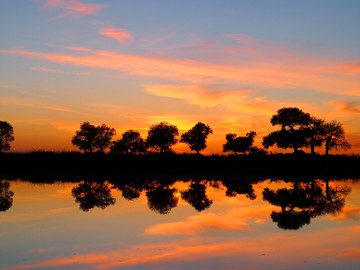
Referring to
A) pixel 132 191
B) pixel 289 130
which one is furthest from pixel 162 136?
pixel 132 191

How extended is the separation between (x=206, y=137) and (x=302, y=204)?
277 feet

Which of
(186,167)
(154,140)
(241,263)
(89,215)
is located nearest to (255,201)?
(89,215)

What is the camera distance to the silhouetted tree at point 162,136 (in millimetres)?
106812

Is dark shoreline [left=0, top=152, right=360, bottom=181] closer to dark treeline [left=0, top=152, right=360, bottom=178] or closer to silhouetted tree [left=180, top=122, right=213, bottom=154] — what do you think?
dark treeline [left=0, top=152, right=360, bottom=178]

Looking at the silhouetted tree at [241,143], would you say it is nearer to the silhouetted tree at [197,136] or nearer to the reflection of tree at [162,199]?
the silhouetted tree at [197,136]

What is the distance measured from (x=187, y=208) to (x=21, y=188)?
18.5 m

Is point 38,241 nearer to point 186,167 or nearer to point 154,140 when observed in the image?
point 186,167

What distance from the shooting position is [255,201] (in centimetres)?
2778

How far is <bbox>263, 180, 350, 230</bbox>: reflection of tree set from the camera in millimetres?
20469

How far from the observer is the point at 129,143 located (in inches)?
4879

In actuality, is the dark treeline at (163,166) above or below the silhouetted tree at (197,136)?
below

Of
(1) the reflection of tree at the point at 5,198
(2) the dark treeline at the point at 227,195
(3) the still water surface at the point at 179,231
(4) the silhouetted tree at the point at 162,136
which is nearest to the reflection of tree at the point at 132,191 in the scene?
(2) the dark treeline at the point at 227,195

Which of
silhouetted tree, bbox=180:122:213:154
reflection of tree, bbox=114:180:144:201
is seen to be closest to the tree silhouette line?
silhouetted tree, bbox=180:122:213:154

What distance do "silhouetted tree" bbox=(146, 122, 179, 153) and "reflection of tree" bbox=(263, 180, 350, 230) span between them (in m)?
73.3
